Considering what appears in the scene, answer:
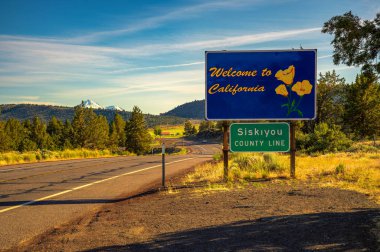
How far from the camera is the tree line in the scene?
71125mm

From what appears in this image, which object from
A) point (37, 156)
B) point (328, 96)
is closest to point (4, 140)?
point (37, 156)

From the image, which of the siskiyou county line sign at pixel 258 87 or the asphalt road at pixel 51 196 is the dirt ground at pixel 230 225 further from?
the siskiyou county line sign at pixel 258 87

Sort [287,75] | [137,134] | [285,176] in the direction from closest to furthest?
[285,176]
[287,75]
[137,134]

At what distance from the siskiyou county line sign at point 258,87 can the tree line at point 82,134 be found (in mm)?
42674

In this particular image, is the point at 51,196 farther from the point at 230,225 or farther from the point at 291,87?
the point at 291,87

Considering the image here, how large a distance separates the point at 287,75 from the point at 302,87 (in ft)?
2.25

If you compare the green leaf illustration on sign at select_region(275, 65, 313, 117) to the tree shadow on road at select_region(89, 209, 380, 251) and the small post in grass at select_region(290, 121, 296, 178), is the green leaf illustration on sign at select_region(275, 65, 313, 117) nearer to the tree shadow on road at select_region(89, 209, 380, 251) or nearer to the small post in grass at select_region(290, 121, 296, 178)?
the small post in grass at select_region(290, 121, 296, 178)

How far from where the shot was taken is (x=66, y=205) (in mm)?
9148

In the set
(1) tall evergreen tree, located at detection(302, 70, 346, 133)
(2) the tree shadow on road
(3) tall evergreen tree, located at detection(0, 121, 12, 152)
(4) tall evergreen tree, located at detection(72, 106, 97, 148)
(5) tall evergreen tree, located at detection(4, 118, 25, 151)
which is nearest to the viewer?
(2) the tree shadow on road

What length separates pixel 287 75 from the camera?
13.0 meters

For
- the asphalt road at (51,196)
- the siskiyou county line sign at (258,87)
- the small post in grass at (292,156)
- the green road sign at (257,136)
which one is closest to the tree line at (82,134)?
the asphalt road at (51,196)

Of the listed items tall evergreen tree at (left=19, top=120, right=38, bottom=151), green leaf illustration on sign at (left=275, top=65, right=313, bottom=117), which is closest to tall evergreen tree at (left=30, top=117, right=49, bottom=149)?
tall evergreen tree at (left=19, top=120, right=38, bottom=151)

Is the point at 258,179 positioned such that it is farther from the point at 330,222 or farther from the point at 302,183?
the point at 330,222

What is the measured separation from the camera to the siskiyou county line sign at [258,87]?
42.4 feet
